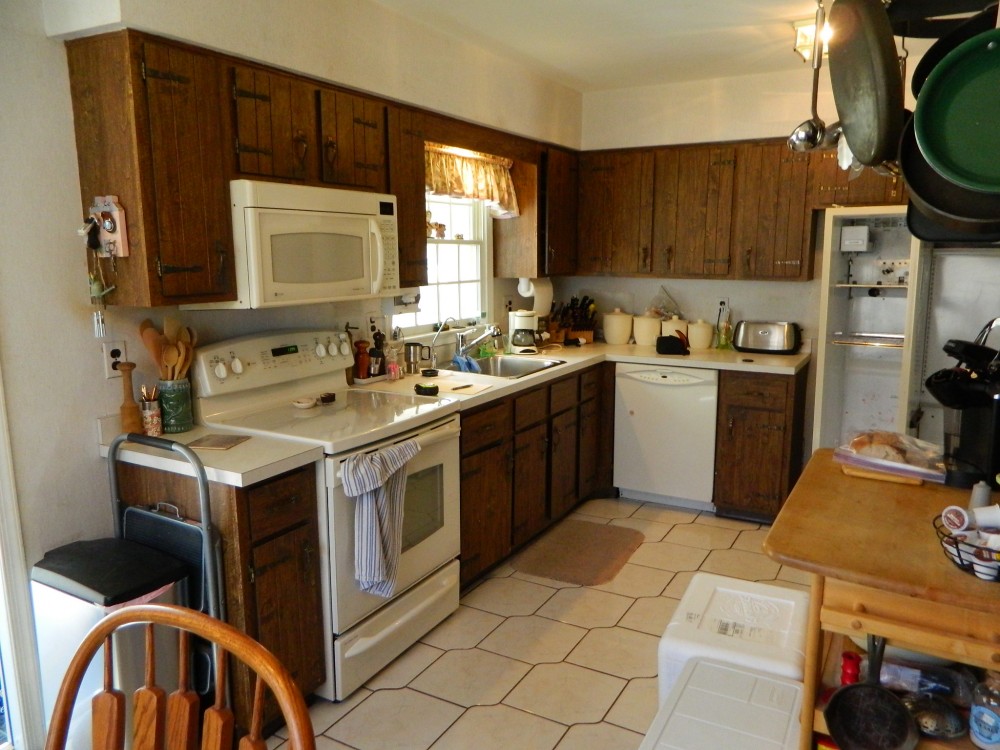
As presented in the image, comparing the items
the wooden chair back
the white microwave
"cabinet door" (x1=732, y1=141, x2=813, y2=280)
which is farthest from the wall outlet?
"cabinet door" (x1=732, y1=141, x2=813, y2=280)

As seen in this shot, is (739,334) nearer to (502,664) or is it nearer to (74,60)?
(502,664)

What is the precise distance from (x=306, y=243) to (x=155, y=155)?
562 mm

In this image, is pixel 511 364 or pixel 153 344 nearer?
pixel 153 344

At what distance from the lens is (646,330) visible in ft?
15.4

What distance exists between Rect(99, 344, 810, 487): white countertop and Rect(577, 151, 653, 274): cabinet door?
0.54 m

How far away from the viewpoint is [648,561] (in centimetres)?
364

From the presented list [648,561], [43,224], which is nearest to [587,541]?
[648,561]

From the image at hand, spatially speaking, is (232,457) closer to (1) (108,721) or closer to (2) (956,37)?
(1) (108,721)

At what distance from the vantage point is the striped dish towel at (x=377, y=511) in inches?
94.9

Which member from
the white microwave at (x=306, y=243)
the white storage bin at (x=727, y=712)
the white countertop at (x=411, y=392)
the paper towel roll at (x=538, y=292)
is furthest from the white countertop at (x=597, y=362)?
the white storage bin at (x=727, y=712)

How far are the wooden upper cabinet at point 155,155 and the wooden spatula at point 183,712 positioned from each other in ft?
4.91

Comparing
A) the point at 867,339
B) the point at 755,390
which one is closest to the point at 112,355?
the point at 755,390

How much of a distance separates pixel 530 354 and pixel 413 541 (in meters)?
1.73

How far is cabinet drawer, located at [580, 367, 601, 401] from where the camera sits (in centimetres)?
417
